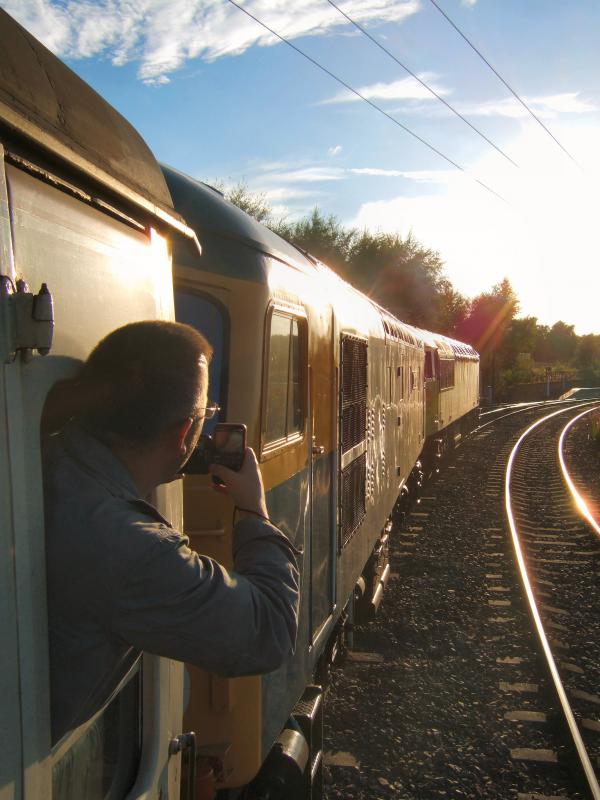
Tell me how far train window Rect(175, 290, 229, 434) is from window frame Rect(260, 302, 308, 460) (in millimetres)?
183

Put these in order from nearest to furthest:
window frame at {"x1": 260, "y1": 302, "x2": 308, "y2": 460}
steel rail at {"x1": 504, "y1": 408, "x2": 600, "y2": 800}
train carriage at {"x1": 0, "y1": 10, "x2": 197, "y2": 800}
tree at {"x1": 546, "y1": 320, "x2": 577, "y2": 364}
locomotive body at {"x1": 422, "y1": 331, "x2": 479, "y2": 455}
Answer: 1. train carriage at {"x1": 0, "y1": 10, "x2": 197, "y2": 800}
2. window frame at {"x1": 260, "y1": 302, "x2": 308, "y2": 460}
3. steel rail at {"x1": 504, "y1": 408, "x2": 600, "y2": 800}
4. locomotive body at {"x1": 422, "y1": 331, "x2": 479, "y2": 455}
5. tree at {"x1": 546, "y1": 320, "x2": 577, "y2": 364}

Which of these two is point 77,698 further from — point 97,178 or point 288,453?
point 288,453

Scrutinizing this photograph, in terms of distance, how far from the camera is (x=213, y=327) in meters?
3.13

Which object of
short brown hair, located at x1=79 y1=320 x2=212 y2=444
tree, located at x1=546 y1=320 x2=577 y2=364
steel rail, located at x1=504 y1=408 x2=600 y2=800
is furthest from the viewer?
tree, located at x1=546 y1=320 x2=577 y2=364

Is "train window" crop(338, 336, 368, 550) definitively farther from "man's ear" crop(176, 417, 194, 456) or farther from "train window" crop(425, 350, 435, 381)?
"train window" crop(425, 350, 435, 381)

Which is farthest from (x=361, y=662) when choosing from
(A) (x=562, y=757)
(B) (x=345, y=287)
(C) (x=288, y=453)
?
(C) (x=288, y=453)

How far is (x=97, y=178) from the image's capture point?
1.64m

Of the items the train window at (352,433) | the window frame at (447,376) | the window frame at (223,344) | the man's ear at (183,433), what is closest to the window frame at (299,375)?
the window frame at (223,344)

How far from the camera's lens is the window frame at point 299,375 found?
3.20m

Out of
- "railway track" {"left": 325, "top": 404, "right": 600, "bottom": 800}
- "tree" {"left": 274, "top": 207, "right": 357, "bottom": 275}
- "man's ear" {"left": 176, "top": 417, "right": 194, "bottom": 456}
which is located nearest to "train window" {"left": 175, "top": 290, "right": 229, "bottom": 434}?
"man's ear" {"left": 176, "top": 417, "right": 194, "bottom": 456}

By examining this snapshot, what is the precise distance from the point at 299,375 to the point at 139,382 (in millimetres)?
2194

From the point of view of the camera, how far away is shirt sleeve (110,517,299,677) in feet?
4.82

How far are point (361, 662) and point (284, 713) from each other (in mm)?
3245

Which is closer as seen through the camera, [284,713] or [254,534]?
[254,534]
